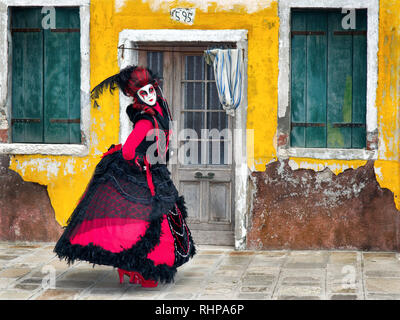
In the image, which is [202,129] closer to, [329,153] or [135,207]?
[329,153]

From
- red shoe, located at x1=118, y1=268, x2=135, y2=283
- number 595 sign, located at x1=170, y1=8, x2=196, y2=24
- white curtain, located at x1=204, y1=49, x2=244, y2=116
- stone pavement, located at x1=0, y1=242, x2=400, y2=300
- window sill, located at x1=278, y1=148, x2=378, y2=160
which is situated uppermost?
number 595 sign, located at x1=170, y1=8, x2=196, y2=24

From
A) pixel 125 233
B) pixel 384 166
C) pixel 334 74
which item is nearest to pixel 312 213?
pixel 384 166

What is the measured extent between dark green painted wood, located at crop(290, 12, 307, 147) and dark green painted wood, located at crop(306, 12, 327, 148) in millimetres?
45

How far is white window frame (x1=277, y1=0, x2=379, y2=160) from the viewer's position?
805 centimetres

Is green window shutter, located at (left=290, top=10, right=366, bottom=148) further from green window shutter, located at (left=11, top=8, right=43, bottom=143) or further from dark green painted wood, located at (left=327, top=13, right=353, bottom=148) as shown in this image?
green window shutter, located at (left=11, top=8, right=43, bottom=143)

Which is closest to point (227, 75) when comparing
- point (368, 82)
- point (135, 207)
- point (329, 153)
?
point (329, 153)

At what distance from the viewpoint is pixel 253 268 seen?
7395 mm

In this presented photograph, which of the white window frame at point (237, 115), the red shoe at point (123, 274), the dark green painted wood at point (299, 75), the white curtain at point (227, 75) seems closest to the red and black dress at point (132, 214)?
the red shoe at point (123, 274)

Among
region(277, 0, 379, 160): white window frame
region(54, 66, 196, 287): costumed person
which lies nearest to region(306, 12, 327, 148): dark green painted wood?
region(277, 0, 379, 160): white window frame

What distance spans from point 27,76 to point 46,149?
921mm

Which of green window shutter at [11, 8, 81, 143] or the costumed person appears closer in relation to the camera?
the costumed person

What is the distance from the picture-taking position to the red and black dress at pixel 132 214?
6.21 meters

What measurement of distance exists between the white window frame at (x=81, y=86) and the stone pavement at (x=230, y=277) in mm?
1153

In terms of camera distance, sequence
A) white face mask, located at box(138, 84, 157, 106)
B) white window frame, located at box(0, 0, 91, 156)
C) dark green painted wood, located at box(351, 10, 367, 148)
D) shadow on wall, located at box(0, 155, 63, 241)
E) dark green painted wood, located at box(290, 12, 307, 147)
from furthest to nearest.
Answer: shadow on wall, located at box(0, 155, 63, 241)
white window frame, located at box(0, 0, 91, 156)
dark green painted wood, located at box(290, 12, 307, 147)
dark green painted wood, located at box(351, 10, 367, 148)
white face mask, located at box(138, 84, 157, 106)
